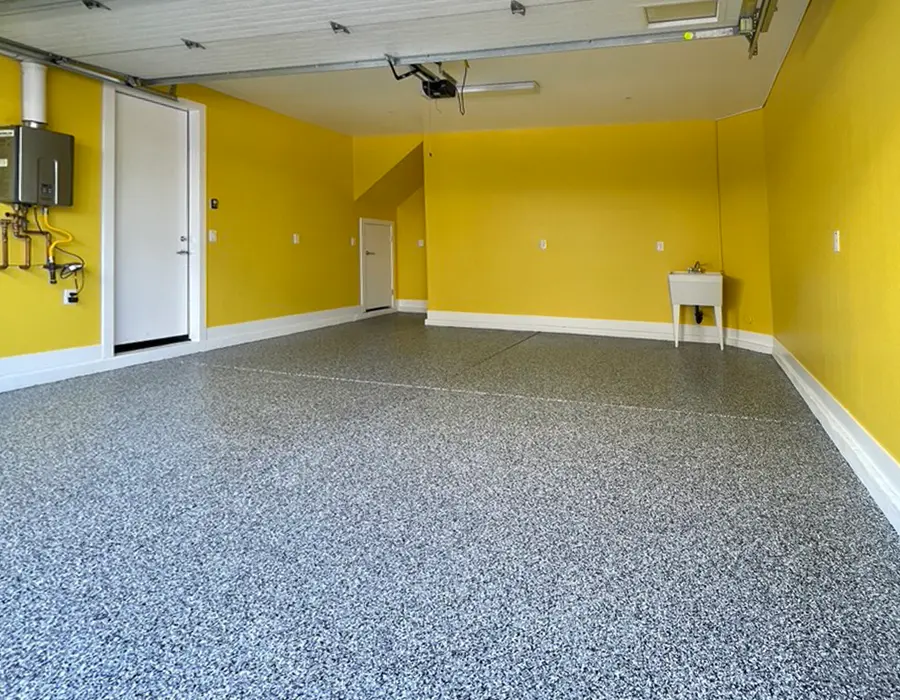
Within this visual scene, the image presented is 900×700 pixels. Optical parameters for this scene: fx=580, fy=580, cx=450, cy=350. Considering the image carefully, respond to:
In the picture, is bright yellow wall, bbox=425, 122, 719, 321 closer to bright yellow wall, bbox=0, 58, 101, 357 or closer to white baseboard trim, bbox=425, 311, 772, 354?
white baseboard trim, bbox=425, 311, 772, 354

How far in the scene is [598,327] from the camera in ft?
23.2

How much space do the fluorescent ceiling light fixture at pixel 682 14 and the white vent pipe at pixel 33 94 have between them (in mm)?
4076

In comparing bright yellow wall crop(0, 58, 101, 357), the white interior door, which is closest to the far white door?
the white interior door

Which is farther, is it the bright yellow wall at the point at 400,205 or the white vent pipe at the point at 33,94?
the bright yellow wall at the point at 400,205

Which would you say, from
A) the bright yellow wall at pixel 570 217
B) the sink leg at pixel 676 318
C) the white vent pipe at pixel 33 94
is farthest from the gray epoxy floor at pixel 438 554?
the bright yellow wall at pixel 570 217

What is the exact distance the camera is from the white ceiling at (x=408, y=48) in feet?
11.1

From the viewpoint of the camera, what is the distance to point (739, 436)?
9.74 ft

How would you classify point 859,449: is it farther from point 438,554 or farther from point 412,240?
point 412,240

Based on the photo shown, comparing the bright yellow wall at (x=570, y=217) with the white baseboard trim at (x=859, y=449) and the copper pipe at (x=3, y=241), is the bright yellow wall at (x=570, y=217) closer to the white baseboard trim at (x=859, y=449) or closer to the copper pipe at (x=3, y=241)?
the white baseboard trim at (x=859, y=449)

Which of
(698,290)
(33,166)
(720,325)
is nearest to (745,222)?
(698,290)

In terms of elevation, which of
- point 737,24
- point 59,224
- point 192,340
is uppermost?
point 737,24

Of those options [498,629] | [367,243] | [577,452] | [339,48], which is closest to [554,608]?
[498,629]

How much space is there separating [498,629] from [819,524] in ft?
4.18

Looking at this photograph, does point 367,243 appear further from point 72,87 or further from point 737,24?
point 737,24
